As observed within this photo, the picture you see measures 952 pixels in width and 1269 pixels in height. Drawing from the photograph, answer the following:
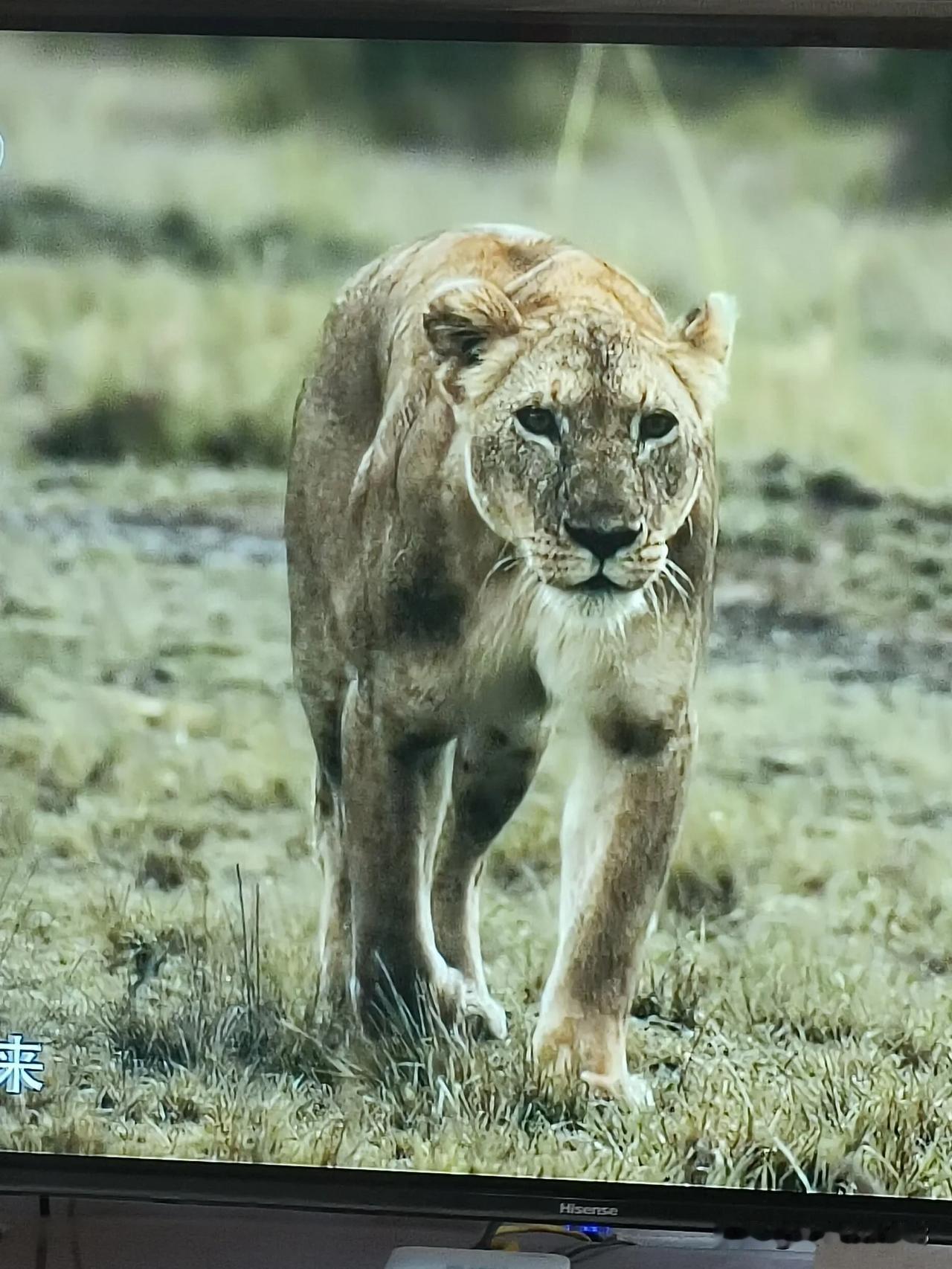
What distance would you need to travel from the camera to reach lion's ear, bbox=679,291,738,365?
1123mm

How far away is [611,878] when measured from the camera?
115 cm

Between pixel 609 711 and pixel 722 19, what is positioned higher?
pixel 722 19

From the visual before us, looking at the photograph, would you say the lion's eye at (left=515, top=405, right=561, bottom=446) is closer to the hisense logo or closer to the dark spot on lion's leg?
the dark spot on lion's leg

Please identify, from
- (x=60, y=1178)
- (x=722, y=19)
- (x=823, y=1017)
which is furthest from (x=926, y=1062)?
(x=722, y=19)

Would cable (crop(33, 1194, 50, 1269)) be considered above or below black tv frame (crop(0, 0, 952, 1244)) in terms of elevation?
below

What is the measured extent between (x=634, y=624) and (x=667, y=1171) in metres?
0.49

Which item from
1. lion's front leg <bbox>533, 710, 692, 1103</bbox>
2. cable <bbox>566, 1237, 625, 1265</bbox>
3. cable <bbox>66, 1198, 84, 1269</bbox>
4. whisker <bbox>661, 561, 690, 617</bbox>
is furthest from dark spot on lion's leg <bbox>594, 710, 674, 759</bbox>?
cable <bbox>66, 1198, 84, 1269</bbox>

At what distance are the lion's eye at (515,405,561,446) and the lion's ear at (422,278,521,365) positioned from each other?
2.6 inches

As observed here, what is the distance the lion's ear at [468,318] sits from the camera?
1117 millimetres

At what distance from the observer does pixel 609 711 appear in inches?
45.0

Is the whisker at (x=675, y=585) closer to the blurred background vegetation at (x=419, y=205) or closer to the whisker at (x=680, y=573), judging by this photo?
the whisker at (x=680, y=573)

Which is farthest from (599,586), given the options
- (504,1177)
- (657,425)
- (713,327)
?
(504,1177)

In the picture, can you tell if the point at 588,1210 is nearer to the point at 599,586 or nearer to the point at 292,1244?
the point at 292,1244

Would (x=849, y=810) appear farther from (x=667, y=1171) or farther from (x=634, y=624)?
(x=667, y=1171)
